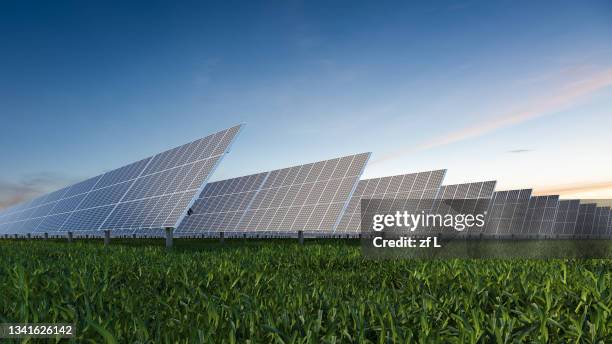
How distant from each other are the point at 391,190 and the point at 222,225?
53.0ft

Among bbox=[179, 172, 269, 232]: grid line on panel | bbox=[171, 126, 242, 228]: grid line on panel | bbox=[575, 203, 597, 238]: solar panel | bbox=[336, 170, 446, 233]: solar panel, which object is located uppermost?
bbox=[575, 203, 597, 238]: solar panel

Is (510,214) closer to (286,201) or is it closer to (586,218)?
(586,218)

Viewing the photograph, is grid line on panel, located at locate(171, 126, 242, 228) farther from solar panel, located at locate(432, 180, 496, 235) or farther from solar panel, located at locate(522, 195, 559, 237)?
solar panel, located at locate(522, 195, 559, 237)

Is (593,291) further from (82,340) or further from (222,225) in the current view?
(222,225)

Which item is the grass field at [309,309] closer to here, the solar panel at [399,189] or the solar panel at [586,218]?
the solar panel at [399,189]

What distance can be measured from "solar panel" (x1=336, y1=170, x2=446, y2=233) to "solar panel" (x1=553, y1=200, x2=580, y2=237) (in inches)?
1230

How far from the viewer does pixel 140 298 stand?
5164mm

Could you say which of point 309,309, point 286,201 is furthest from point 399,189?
point 309,309

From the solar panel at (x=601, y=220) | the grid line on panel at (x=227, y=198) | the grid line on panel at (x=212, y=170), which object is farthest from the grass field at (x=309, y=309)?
the solar panel at (x=601, y=220)

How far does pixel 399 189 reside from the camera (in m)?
38.6

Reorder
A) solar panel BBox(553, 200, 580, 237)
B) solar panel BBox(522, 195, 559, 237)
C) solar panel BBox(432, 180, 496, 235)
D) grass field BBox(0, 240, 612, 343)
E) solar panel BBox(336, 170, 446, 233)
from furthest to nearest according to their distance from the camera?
solar panel BBox(553, 200, 580, 237) → solar panel BBox(522, 195, 559, 237) → solar panel BBox(432, 180, 496, 235) → solar panel BBox(336, 170, 446, 233) → grass field BBox(0, 240, 612, 343)

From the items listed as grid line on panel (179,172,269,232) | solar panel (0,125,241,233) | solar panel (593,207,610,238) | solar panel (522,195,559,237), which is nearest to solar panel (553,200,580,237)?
solar panel (522,195,559,237)

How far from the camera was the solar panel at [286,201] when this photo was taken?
2247 centimetres

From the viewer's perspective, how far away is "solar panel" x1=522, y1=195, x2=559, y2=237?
54.9 meters
